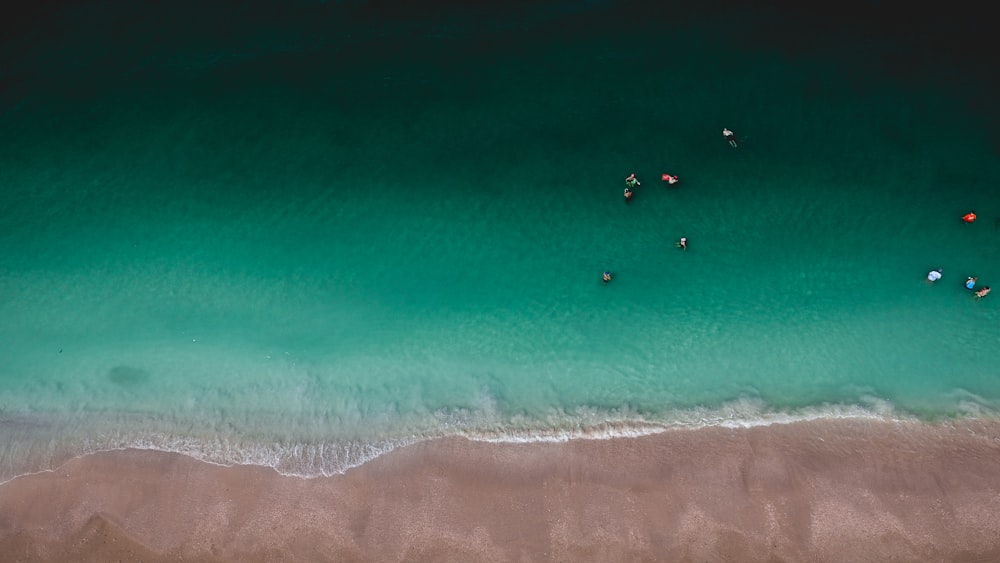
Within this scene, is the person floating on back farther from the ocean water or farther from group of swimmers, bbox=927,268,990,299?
group of swimmers, bbox=927,268,990,299

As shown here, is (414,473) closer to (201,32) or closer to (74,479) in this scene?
(74,479)

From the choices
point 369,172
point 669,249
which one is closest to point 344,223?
point 369,172

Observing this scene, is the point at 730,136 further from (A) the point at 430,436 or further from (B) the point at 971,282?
(A) the point at 430,436

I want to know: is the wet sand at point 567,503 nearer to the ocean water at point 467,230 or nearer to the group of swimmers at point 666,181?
the ocean water at point 467,230

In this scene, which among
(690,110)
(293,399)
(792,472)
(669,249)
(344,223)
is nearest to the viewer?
(792,472)

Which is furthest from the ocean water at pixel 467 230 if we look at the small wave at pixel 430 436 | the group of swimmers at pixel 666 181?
the group of swimmers at pixel 666 181

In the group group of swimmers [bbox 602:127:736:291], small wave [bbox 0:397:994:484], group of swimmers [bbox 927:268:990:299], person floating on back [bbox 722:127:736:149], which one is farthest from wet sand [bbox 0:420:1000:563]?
person floating on back [bbox 722:127:736:149]

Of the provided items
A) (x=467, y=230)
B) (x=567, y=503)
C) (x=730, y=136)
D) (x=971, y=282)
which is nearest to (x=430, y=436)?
(x=567, y=503)
